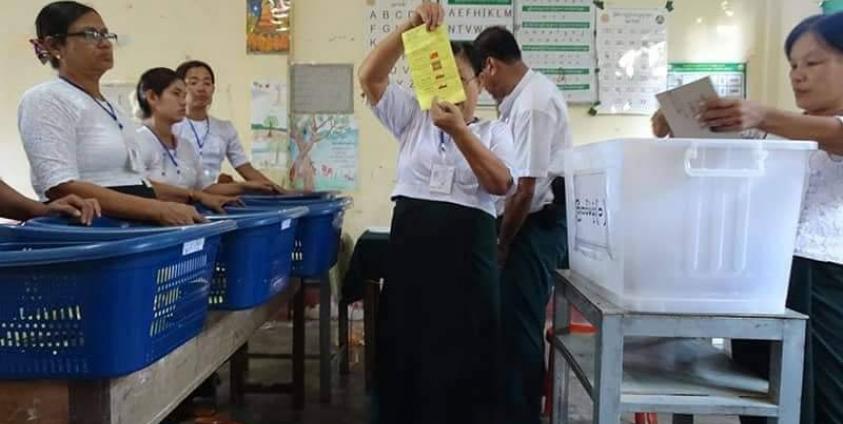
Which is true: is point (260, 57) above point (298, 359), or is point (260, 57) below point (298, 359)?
above

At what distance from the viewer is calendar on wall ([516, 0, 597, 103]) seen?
393 cm

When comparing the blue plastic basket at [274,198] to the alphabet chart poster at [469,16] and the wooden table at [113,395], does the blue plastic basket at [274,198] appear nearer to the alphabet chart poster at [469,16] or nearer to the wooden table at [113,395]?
the wooden table at [113,395]

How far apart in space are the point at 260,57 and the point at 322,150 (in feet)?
2.26

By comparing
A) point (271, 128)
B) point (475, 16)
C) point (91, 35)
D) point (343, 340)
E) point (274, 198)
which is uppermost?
point (475, 16)

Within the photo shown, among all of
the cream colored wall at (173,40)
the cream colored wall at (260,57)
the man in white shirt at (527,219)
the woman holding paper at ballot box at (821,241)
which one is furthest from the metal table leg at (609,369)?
the cream colored wall at (173,40)

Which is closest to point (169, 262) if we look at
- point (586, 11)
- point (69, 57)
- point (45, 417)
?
point (45, 417)

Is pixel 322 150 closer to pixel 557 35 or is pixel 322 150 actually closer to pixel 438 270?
pixel 557 35

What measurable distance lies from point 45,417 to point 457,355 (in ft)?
3.18

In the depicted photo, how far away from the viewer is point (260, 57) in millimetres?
4020

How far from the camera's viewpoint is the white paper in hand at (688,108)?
121cm

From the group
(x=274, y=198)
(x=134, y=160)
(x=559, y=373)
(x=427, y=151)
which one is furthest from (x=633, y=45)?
(x=134, y=160)

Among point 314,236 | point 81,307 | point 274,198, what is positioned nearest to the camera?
point 81,307

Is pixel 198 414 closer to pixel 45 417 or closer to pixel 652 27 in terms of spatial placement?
pixel 45 417

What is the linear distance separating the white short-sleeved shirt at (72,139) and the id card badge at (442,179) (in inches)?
35.1
